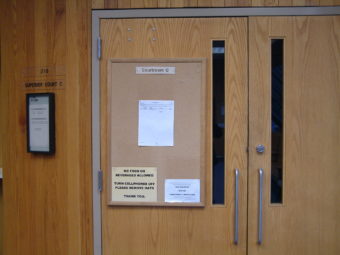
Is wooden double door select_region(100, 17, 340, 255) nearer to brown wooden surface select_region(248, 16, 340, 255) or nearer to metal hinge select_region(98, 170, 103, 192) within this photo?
brown wooden surface select_region(248, 16, 340, 255)

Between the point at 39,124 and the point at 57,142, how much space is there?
0.63 ft

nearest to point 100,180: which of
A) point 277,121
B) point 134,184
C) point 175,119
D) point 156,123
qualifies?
point 134,184

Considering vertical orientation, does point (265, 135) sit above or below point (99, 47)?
below

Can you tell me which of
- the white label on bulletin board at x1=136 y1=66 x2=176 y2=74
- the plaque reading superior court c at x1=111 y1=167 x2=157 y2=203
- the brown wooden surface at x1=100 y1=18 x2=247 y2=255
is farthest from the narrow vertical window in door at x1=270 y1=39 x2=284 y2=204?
the plaque reading superior court c at x1=111 y1=167 x2=157 y2=203

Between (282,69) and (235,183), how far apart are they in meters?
0.90

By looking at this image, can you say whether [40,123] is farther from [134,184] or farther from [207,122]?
[207,122]

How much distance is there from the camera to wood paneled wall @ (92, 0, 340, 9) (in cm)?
145

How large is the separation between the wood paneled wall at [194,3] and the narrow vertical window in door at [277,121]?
0.27 meters

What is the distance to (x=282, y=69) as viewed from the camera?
149cm

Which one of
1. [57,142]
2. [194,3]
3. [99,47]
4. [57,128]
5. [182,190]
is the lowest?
[182,190]

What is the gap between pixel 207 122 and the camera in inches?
Answer: 58.7

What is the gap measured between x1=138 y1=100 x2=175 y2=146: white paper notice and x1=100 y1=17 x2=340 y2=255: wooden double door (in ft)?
0.89

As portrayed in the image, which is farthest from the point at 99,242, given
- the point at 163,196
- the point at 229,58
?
the point at 229,58

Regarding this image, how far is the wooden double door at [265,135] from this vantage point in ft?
4.82
